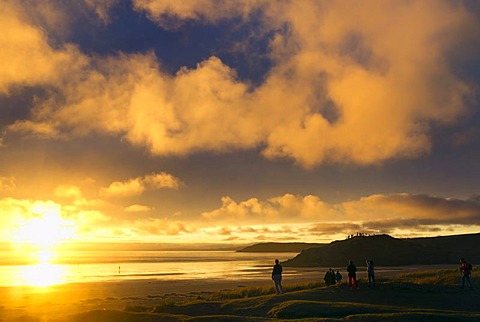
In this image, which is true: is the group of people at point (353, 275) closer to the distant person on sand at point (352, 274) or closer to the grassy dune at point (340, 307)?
the distant person on sand at point (352, 274)

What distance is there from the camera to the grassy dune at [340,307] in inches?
1132

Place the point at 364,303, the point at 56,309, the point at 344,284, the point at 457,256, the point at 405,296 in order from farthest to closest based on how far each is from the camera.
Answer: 1. the point at 457,256
2. the point at 56,309
3. the point at 344,284
4. the point at 405,296
5. the point at 364,303

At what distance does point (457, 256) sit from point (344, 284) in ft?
376

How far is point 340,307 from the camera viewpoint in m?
31.2

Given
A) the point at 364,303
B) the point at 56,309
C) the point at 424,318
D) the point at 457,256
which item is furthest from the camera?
the point at 457,256

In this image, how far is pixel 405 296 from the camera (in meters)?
35.7

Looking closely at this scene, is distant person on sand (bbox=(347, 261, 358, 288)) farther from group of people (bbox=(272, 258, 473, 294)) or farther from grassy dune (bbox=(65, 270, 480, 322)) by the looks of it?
grassy dune (bbox=(65, 270, 480, 322))

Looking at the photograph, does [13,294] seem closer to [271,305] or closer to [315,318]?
[271,305]

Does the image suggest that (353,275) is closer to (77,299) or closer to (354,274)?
(354,274)

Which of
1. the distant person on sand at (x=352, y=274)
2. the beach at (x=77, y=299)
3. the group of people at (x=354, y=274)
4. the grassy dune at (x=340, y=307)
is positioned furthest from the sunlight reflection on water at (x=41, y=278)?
the distant person on sand at (x=352, y=274)

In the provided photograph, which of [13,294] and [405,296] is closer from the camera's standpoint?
[405,296]

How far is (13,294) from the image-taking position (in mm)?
59375

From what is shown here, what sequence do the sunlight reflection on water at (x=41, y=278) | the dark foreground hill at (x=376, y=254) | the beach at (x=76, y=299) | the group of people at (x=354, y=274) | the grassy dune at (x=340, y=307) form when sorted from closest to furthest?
the grassy dune at (x=340, y=307)
the group of people at (x=354, y=274)
the beach at (x=76, y=299)
the sunlight reflection on water at (x=41, y=278)
the dark foreground hill at (x=376, y=254)

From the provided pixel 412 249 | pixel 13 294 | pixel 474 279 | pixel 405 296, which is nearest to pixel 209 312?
pixel 405 296
